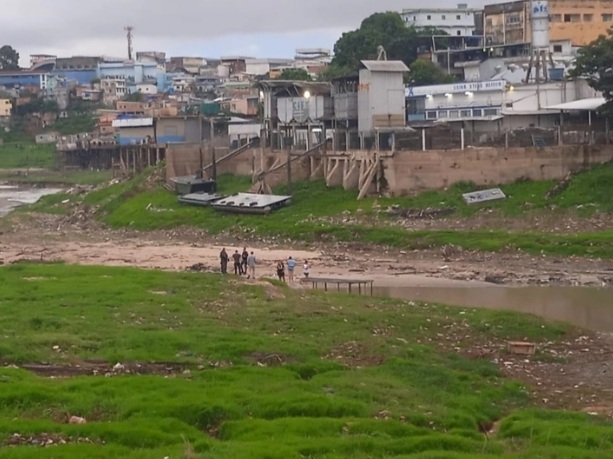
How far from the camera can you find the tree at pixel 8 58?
583ft

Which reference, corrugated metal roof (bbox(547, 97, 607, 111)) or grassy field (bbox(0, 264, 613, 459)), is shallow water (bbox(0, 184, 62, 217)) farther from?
grassy field (bbox(0, 264, 613, 459))

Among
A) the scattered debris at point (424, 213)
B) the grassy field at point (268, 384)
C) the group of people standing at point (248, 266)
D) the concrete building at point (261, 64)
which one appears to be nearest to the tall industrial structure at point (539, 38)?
the scattered debris at point (424, 213)

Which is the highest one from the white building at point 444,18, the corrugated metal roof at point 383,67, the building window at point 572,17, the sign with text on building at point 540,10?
the white building at point 444,18

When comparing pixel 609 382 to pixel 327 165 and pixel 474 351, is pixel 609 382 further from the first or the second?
pixel 327 165

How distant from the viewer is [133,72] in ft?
523

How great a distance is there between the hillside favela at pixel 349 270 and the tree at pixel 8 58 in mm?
77146

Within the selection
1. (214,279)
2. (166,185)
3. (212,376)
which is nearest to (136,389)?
(212,376)

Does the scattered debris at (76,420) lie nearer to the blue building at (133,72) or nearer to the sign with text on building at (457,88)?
the sign with text on building at (457,88)

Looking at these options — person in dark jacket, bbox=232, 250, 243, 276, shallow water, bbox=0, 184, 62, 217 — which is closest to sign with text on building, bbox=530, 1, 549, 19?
shallow water, bbox=0, 184, 62, 217

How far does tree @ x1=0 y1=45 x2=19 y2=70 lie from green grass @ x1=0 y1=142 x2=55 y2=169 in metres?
47.3

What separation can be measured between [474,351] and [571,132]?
29985mm

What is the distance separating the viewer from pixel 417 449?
18.3 m

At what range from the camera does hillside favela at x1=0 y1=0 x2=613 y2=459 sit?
774 inches

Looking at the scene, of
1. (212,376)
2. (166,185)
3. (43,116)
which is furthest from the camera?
(43,116)
